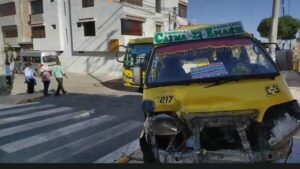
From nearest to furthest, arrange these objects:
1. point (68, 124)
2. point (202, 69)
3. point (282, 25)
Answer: point (202, 69) → point (68, 124) → point (282, 25)

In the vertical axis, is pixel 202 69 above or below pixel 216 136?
above

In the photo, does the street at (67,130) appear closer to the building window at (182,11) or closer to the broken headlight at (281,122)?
the broken headlight at (281,122)

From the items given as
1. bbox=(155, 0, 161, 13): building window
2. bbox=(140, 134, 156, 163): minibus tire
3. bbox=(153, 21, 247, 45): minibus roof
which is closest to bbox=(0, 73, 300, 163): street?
bbox=(140, 134, 156, 163): minibus tire

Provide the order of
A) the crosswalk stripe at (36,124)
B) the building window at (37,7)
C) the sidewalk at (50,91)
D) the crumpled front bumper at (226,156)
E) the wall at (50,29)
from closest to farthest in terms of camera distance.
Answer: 1. the crumpled front bumper at (226,156)
2. the crosswalk stripe at (36,124)
3. the sidewalk at (50,91)
4. the wall at (50,29)
5. the building window at (37,7)

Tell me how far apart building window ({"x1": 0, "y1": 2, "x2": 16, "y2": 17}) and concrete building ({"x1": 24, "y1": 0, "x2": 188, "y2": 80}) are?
381 centimetres

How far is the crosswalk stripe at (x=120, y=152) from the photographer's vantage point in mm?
4667

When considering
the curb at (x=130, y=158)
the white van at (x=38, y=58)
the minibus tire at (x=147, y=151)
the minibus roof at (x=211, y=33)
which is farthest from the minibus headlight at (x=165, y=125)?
the white van at (x=38, y=58)

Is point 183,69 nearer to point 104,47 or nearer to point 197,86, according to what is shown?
point 197,86

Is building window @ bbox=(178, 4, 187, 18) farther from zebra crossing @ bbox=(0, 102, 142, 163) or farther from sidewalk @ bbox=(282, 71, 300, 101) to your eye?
zebra crossing @ bbox=(0, 102, 142, 163)

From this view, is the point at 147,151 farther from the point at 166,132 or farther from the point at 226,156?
the point at 226,156

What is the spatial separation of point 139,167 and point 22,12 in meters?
31.1

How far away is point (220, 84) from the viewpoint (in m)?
3.34

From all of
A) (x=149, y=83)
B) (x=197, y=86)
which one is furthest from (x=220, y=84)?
(x=149, y=83)

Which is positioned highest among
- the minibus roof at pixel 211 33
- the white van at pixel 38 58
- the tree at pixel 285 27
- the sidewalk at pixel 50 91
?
the tree at pixel 285 27
